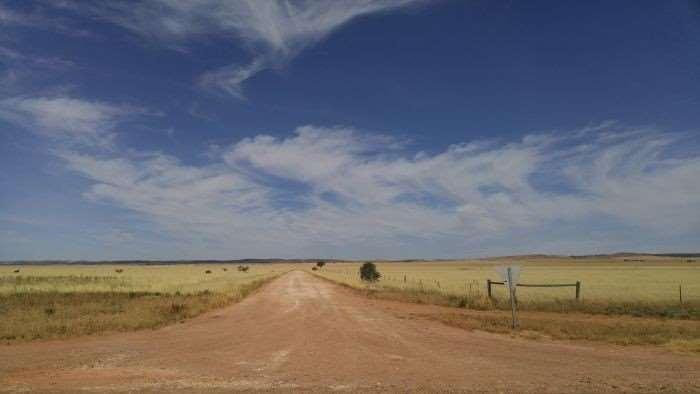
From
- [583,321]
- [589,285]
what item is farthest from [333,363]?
[589,285]

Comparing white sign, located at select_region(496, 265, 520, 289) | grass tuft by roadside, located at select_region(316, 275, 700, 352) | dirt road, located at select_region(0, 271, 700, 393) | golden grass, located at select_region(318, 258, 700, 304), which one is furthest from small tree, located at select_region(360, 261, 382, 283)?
dirt road, located at select_region(0, 271, 700, 393)

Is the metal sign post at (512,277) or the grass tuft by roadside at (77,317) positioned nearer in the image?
the grass tuft by roadside at (77,317)

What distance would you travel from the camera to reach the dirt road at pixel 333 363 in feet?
32.0

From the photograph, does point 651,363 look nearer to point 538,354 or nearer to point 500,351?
point 538,354

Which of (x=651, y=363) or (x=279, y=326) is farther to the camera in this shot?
(x=279, y=326)

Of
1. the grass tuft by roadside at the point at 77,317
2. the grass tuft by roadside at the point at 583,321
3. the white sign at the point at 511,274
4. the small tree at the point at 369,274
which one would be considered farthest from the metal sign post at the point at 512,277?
the small tree at the point at 369,274

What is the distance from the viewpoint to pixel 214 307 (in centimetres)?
2873

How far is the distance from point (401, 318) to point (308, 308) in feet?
20.3

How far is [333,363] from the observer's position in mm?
12086

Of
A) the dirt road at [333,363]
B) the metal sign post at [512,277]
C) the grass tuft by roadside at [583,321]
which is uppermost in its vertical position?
the metal sign post at [512,277]

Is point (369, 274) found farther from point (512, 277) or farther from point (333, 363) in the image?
point (333, 363)

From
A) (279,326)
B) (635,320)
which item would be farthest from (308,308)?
(635,320)

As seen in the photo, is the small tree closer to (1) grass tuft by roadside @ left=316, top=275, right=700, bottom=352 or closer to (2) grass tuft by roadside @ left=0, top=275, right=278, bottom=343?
(2) grass tuft by roadside @ left=0, top=275, right=278, bottom=343

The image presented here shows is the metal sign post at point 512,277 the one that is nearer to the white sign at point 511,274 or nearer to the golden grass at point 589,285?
the white sign at point 511,274
